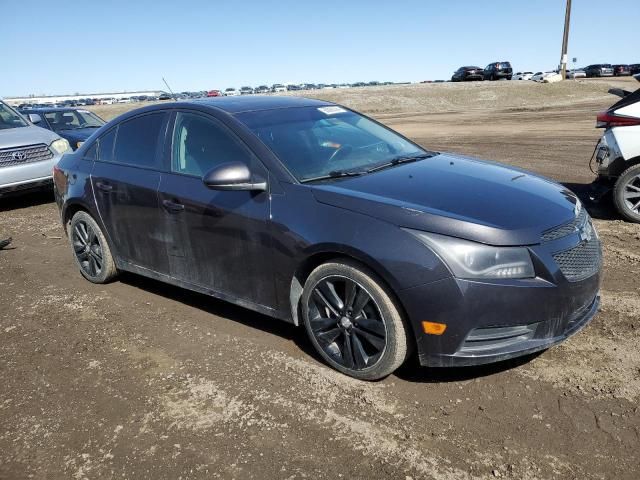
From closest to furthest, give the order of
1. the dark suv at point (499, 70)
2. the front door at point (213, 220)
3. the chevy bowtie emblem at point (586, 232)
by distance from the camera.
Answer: the chevy bowtie emblem at point (586, 232) → the front door at point (213, 220) → the dark suv at point (499, 70)

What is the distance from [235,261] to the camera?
380cm

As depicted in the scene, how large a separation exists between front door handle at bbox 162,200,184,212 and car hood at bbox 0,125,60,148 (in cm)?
637

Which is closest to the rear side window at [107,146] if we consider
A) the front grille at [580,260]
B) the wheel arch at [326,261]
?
the wheel arch at [326,261]

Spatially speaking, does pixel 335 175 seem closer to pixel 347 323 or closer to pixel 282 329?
pixel 347 323

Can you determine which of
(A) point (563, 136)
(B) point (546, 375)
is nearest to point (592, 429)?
(B) point (546, 375)

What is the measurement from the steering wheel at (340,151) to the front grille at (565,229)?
1540 millimetres

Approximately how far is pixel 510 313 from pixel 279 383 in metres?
1.46

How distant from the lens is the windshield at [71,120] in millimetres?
12602

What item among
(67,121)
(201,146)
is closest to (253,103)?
(201,146)

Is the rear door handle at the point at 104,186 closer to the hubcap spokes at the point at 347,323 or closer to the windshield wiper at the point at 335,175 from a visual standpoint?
the windshield wiper at the point at 335,175

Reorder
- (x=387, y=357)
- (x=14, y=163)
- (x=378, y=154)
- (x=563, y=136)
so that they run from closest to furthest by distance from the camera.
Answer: (x=387, y=357), (x=378, y=154), (x=14, y=163), (x=563, y=136)

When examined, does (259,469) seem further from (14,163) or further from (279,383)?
(14,163)

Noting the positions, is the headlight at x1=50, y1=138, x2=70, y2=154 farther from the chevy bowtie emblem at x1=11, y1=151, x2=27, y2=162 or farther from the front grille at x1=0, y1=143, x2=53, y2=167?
the chevy bowtie emblem at x1=11, y1=151, x2=27, y2=162

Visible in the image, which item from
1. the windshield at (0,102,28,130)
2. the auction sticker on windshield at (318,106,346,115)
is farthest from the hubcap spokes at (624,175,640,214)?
the windshield at (0,102,28,130)
